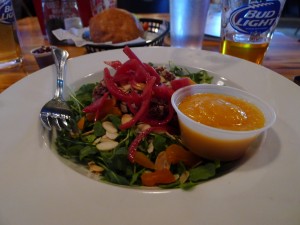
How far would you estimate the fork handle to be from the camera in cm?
137

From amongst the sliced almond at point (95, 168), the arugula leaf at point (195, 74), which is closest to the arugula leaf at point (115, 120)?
the sliced almond at point (95, 168)

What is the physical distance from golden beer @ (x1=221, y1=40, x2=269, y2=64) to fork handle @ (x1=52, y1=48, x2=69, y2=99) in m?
1.06

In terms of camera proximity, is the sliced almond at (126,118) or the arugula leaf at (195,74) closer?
the sliced almond at (126,118)

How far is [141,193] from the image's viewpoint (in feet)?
2.61

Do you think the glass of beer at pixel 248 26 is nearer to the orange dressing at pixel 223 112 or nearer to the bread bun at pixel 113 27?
the orange dressing at pixel 223 112

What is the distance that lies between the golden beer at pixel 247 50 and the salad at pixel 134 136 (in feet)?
2.03

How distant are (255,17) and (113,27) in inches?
42.0

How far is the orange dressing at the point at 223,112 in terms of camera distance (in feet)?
3.22

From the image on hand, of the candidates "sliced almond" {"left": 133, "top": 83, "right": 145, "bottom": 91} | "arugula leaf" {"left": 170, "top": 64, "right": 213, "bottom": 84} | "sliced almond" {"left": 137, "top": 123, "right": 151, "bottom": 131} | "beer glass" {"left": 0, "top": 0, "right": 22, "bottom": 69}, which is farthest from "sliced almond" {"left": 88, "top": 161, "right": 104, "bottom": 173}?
"beer glass" {"left": 0, "top": 0, "right": 22, "bottom": 69}

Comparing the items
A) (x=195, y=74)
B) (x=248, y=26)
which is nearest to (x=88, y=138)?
(x=195, y=74)

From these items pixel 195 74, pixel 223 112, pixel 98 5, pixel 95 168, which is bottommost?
pixel 95 168

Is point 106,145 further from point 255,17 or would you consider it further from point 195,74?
point 255,17

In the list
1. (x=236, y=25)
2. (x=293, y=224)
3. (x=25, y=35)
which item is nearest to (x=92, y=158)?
(x=293, y=224)

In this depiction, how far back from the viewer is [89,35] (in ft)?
7.15
